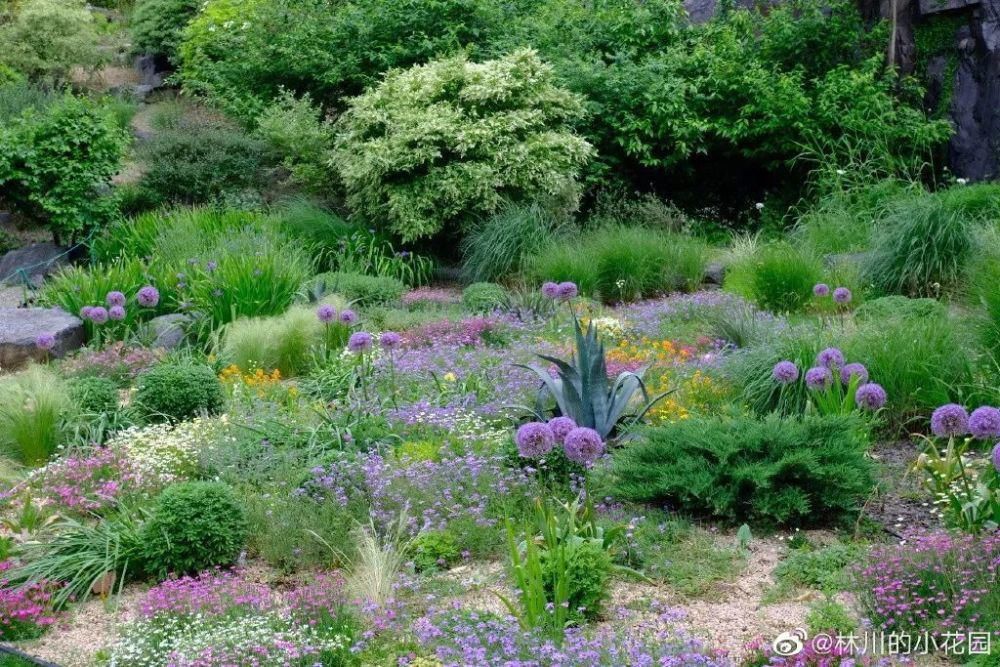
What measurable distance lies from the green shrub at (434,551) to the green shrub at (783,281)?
560cm

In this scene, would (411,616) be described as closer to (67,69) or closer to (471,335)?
(471,335)

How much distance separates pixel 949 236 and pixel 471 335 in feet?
15.0

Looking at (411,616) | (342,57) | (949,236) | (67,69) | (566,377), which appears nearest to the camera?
(411,616)

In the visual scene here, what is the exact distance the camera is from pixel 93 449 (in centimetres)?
659

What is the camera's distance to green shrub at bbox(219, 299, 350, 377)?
847 cm

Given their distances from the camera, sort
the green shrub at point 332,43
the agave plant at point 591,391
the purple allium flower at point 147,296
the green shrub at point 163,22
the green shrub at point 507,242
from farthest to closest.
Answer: the green shrub at point 163,22, the green shrub at point 332,43, the green shrub at point 507,242, the purple allium flower at point 147,296, the agave plant at point 591,391

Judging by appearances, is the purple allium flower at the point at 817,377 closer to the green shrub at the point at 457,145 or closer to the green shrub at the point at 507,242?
the green shrub at the point at 507,242

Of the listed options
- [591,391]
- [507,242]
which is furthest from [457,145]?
[591,391]

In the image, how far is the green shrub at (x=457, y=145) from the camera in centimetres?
1239

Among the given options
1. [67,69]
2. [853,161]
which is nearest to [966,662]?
[853,161]

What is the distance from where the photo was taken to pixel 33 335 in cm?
912

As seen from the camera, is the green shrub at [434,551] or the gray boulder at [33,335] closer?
the green shrub at [434,551]

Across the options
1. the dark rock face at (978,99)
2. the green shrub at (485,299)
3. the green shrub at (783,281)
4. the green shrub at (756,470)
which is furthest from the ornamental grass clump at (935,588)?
the dark rock face at (978,99)

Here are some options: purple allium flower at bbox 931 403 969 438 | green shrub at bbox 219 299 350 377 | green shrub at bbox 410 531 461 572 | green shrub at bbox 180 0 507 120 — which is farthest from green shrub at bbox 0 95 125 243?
purple allium flower at bbox 931 403 969 438
